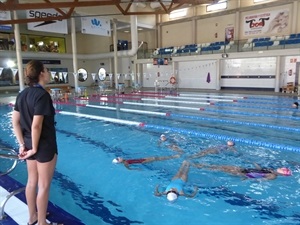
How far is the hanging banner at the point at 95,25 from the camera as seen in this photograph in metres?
15.5

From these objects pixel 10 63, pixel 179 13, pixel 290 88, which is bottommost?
pixel 290 88

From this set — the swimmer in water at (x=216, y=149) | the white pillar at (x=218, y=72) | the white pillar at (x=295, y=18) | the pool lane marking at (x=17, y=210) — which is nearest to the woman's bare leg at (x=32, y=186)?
the pool lane marking at (x=17, y=210)

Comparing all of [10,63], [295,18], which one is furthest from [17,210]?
[10,63]

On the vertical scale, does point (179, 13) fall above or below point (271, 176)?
above

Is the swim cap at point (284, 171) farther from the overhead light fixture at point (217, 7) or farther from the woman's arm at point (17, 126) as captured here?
the overhead light fixture at point (217, 7)

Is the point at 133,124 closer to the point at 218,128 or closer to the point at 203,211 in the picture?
the point at 218,128

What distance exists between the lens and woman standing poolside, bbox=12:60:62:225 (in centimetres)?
197

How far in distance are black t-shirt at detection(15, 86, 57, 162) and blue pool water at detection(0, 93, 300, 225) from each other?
114cm

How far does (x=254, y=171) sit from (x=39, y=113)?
3367 mm

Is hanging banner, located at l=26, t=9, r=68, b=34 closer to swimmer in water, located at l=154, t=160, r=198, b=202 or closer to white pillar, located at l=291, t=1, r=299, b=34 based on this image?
swimmer in water, located at l=154, t=160, r=198, b=202

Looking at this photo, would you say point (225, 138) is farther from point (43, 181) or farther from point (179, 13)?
point (179, 13)

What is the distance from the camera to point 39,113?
6.37 feet

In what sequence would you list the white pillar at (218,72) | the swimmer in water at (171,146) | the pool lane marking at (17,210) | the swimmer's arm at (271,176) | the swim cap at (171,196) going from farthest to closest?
the white pillar at (218,72), the swimmer in water at (171,146), the swimmer's arm at (271,176), the swim cap at (171,196), the pool lane marking at (17,210)

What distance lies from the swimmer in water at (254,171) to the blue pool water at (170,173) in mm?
134
